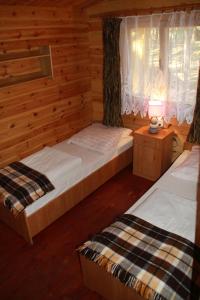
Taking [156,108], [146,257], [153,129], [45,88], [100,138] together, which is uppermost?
[45,88]

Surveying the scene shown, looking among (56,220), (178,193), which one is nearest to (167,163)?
(178,193)

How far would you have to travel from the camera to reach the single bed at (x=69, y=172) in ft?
8.46

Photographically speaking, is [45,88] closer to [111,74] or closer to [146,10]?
[111,74]

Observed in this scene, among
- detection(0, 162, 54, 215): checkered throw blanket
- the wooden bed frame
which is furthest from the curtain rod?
detection(0, 162, 54, 215): checkered throw blanket

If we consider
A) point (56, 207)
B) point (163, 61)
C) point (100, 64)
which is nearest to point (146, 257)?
point (56, 207)

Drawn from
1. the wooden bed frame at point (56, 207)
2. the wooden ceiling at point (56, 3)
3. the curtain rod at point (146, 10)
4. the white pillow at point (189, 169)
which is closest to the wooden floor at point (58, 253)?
the wooden bed frame at point (56, 207)

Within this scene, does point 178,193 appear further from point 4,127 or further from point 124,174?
point 4,127

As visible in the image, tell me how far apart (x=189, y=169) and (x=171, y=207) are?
0.71 m

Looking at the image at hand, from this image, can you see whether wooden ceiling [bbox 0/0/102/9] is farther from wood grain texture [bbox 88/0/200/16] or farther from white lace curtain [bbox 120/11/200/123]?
white lace curtain [bbox 120/11/200/123]

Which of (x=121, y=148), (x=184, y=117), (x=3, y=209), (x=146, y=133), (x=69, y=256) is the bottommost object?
(x=69, y=256)

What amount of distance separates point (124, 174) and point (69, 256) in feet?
5.05

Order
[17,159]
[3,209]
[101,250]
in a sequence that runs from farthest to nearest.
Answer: [17,159], [3,209], [101,250]

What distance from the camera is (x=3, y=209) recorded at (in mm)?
2656

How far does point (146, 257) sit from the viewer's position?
5.88 ft
